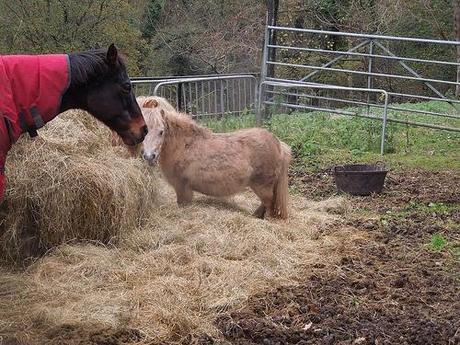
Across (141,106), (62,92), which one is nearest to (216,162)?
(141,106)

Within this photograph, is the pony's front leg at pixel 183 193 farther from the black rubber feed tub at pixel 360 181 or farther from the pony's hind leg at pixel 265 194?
the black rubber feed tub at pixel 360 181

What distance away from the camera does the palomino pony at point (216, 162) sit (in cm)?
557

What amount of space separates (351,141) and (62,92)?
257 inches

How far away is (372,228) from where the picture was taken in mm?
5598

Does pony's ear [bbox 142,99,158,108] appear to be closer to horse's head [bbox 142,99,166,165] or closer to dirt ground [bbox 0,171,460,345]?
horse's head [bbox 142,99,166,165]

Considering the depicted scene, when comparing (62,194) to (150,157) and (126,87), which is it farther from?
(126,87)

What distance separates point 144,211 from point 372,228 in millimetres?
1965

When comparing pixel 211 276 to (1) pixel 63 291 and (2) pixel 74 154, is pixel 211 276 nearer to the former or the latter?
(1) pixel 63 291

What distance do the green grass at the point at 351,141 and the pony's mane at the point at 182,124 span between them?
2.51 metres

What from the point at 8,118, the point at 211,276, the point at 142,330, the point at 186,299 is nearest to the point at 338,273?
the point at 211,276

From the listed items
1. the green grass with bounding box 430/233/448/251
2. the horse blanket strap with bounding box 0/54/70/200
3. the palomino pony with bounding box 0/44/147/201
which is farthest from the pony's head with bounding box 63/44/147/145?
the green grass with bounding box 430/233/448/251

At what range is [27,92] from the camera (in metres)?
3.28

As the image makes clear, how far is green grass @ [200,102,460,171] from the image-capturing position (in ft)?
27.7

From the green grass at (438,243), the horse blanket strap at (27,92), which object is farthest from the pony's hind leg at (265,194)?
the horse blanket strap at (27,92)
